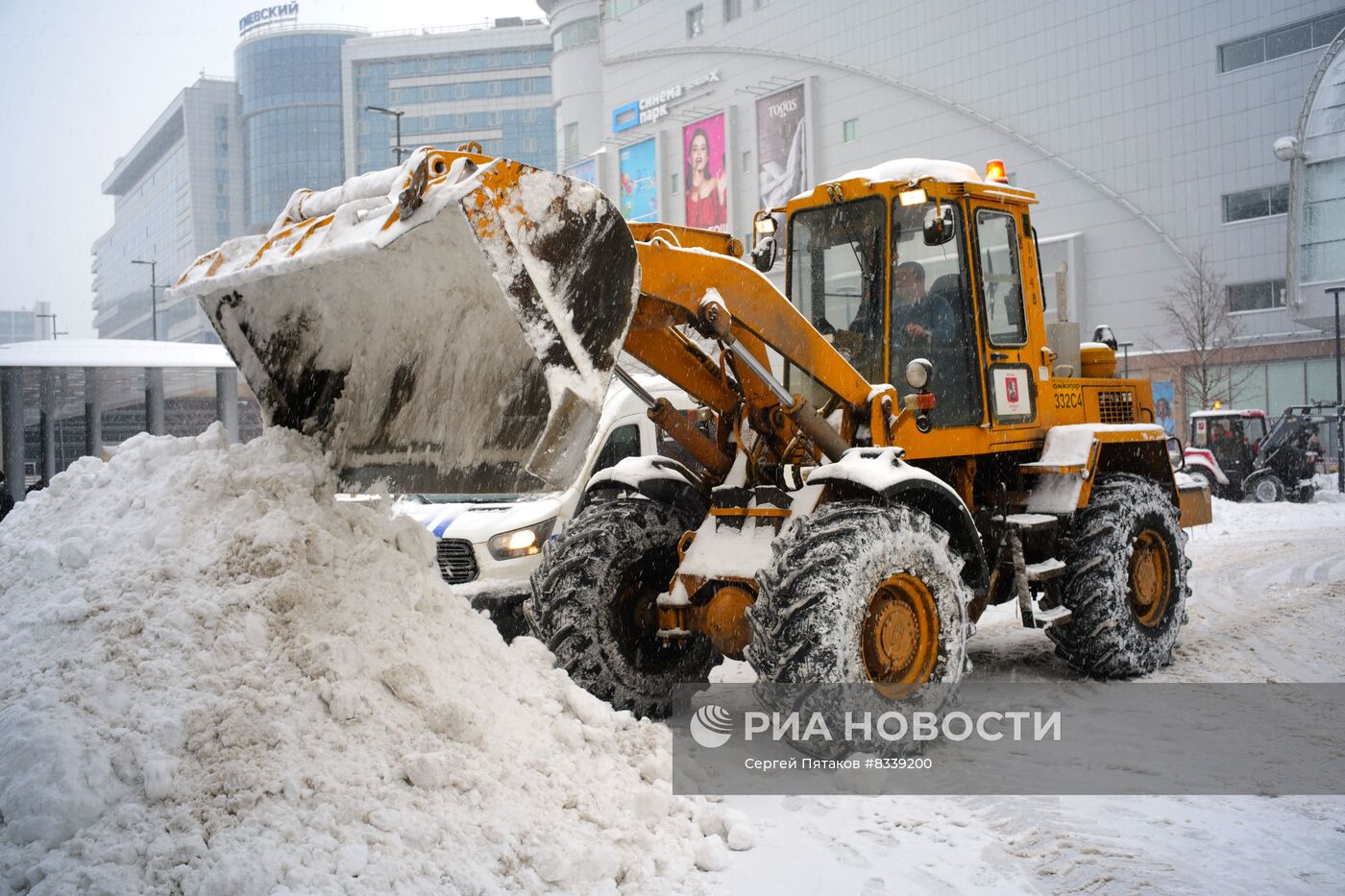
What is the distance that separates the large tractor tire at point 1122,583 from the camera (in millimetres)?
6738

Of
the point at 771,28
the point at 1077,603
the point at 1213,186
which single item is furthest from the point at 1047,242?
the point at 1077,603

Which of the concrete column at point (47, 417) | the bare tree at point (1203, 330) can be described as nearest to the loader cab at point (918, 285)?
the concrete column at point (47, 417)

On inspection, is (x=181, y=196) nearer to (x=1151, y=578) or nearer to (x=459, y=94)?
(x=459, y=94)

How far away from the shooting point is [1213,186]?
33.6m

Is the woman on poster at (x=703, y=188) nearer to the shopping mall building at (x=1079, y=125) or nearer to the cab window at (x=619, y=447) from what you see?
the shopping mall building at (x=1079, y=125)

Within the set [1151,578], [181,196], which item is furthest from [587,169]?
[181,196]

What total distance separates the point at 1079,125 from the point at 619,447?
33100 millimetres

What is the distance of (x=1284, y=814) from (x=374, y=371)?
435 centimetres

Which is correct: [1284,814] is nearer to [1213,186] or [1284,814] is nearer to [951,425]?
[951,425]

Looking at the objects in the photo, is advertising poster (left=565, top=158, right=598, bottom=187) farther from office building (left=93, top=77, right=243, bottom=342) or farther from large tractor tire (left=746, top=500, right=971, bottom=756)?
office building (left=93, top=77, right=243, bottom=342)

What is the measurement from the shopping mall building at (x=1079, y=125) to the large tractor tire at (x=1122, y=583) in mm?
23208

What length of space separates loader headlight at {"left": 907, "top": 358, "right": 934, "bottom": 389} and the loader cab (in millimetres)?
173

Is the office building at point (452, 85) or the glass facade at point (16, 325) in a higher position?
the office building at point (452, 85)

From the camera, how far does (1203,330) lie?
1196 inches
